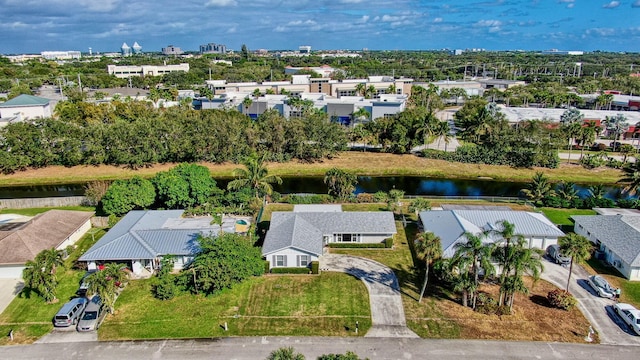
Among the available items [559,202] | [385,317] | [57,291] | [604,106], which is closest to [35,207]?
[57,291]

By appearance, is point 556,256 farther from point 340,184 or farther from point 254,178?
point 254,178

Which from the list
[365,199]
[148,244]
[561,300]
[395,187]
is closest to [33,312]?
[148,244]

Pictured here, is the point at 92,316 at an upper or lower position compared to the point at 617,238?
lower

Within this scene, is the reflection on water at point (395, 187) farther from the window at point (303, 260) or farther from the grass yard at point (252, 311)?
the grass yard at point (252, 311)

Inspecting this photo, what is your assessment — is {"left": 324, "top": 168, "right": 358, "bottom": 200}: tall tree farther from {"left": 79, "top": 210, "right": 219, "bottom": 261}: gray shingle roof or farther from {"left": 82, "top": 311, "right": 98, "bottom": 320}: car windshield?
{"left": 82, "top": 311, "right": 98, "bottom": 320}: car windshield

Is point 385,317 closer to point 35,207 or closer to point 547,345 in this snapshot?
point 547,345
